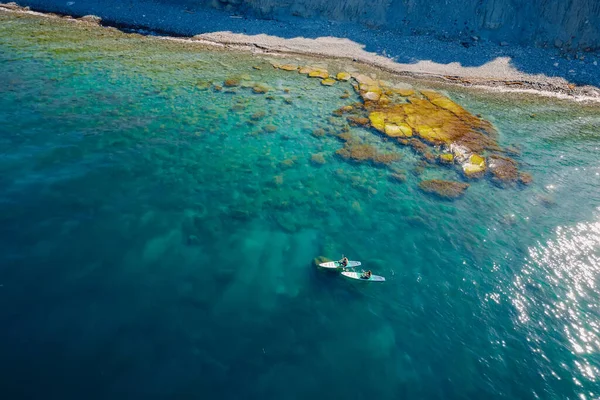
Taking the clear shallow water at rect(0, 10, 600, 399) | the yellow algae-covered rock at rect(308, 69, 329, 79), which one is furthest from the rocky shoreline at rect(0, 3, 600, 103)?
the clear shallow water at rect(0, 10, 600, 399)

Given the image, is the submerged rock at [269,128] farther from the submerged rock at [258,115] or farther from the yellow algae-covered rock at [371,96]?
the yellow algae-covered rock at [371,96]

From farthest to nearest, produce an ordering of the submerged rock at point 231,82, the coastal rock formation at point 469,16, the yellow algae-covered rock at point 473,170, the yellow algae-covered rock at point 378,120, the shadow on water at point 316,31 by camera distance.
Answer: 1. the coastal rock formation at point 469,16
2. the shadow on water at point 316,31
3. the submerged rock at point 231,82
4. the yellow algae-covered rock at point 378,120
5. the yellow algae-covered rock at point 473,170

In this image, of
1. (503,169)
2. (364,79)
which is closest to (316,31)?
(364,79)

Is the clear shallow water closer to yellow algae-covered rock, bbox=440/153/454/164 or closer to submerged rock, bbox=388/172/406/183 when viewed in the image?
submerged rock, bbox=388/172/406/183

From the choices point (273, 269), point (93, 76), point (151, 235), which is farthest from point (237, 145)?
point (93, 76)

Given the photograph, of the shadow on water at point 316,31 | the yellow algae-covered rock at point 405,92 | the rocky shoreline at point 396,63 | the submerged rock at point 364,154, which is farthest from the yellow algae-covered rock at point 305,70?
the submerged rock at point 364,154

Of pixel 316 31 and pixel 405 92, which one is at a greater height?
pixel 316 31

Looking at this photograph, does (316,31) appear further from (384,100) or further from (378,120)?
(378,120)
